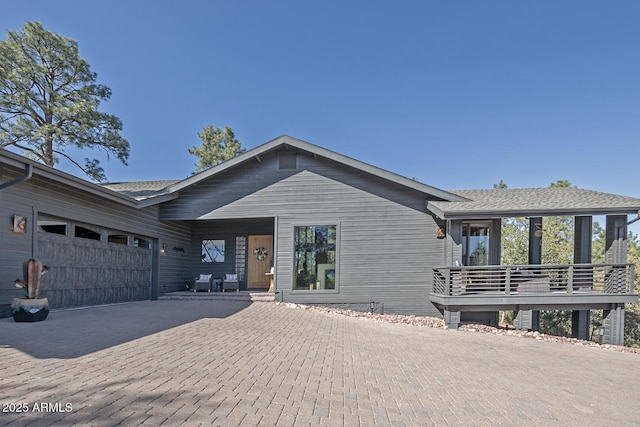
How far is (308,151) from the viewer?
10.3 meters

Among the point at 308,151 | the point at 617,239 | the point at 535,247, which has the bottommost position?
the point at 535,247

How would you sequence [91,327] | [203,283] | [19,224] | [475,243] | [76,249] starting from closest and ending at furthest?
1. [91,327]
2. [19,224]
3. [76,249]
4. [475,243]
5. [203,283]

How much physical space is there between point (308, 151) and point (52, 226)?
23.0 feet

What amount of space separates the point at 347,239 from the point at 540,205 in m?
5.53

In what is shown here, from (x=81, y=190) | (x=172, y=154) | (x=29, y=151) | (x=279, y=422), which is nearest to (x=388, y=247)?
(x=279, y=422)

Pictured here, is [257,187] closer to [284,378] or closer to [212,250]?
[212,250]

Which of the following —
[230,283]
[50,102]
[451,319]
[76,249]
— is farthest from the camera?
[50,102]

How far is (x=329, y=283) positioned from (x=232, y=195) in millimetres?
4449

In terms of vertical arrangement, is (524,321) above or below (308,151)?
below

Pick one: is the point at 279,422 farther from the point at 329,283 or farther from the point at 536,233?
the point at 536,233

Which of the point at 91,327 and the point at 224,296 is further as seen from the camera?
the point at 224,296

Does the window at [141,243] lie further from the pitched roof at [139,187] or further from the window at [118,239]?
the pitched roof at [139,187]

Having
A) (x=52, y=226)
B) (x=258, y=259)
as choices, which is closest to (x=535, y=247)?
(x=258, y=259)

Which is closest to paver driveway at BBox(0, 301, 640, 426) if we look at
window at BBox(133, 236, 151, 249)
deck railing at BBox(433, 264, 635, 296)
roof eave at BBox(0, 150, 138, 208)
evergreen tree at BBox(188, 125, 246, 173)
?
deck railing at BBox(433, 264, 635, 296)
